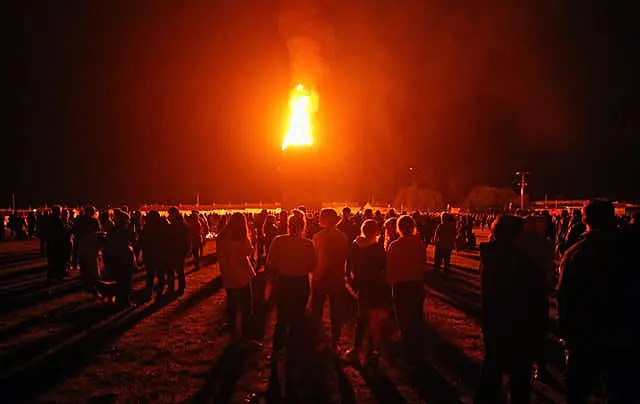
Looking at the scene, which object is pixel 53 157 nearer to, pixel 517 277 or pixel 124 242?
pixel 124 242

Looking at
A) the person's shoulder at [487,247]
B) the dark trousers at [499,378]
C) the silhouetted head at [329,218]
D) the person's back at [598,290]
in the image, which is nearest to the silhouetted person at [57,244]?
the silhouetted head at [329,218]

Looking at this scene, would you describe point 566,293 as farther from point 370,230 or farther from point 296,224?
point 296,224

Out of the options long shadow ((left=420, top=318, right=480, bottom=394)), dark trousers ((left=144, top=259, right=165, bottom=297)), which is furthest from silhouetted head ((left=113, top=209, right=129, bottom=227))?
long shadow ((left=420, top=318, right=480, bottom=394))

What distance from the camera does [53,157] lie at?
7200 centimetres

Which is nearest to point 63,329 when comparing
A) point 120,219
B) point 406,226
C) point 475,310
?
point 120,219

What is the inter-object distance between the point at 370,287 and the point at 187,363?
2.66 meters

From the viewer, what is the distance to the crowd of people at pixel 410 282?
4402 mm

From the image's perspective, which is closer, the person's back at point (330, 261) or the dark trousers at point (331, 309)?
the person's back at point (330, 261)

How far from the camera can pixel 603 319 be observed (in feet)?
→ 14.4

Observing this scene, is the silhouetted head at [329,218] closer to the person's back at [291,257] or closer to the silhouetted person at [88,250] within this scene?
the person's back at [291,257]

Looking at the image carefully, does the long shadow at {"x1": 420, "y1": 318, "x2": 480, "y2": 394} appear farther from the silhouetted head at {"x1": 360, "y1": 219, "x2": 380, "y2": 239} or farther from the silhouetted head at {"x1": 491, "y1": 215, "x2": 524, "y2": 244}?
the silhouetted head at {"x1": 491, "y1": 215, "x2": 524, "y2": 244}

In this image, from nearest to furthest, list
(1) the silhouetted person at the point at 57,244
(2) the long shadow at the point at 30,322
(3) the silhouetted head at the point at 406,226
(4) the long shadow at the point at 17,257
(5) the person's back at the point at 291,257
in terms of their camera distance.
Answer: (5) the person's back at the point at 291,257 → (3) the silhouetted head at the point at 406,226 → (2) the long shadow at the point at 30,322 → (1) the silhouetted person at the point at 57,244 → (4) the long shadow at the point at 17,257

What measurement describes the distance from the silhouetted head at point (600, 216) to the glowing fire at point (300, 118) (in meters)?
44.7

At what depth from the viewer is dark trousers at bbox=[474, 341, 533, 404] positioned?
14.8 feet
